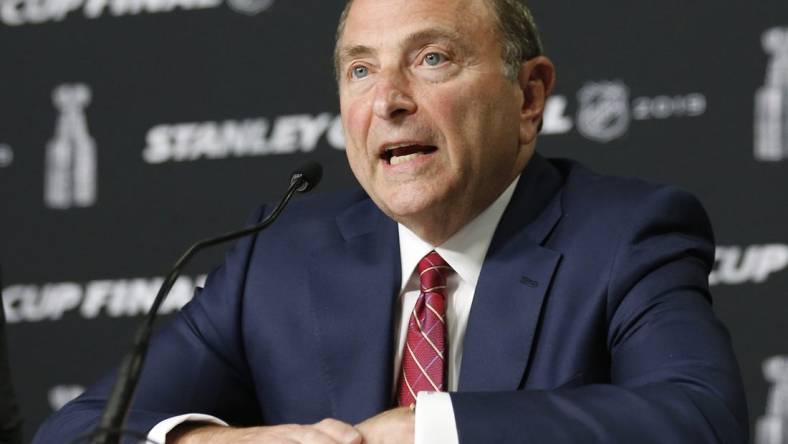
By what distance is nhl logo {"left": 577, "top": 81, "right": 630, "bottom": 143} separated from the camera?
9.86 ft

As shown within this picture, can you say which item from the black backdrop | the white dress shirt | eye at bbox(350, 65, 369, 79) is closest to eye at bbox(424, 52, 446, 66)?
eye at bbox(350, 65, 369, 79)

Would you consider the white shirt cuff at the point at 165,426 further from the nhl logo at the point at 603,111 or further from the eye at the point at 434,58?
the nhl logo at the point at 603,111

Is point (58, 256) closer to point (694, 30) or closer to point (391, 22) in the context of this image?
point (391, 22)

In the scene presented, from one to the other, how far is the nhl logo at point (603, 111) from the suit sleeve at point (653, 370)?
0.88 m

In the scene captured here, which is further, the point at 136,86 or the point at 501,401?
the point at 136,86

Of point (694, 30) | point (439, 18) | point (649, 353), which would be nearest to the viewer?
point (649, 353)

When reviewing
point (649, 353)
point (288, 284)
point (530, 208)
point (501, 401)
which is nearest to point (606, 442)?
point (501, 401)

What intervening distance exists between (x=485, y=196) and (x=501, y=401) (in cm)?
61

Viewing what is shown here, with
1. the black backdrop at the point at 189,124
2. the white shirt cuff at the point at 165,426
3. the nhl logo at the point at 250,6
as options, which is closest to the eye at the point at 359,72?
the white shirt cuff at the point at 165,426

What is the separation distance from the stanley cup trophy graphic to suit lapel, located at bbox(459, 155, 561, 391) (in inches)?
39.8

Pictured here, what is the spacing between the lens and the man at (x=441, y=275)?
2.03 m

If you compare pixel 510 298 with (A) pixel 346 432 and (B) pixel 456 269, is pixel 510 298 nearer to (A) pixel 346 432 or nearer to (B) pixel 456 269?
(B) pixel 456 269

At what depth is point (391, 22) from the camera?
2135 mm

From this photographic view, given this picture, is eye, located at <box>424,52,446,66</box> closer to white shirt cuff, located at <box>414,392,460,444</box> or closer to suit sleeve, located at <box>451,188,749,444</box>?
suit sleeve, located at <box>451,188,749,444</box>
